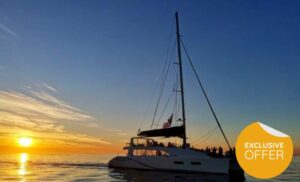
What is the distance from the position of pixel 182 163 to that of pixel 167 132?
14.7ft

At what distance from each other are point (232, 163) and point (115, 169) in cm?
1683

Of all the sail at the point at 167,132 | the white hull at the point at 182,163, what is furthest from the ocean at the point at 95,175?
the sail at the point at 167,132

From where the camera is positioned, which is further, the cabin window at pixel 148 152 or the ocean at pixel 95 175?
the cabin window at pixel 148 152

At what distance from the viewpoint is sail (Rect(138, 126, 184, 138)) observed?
40.8 m

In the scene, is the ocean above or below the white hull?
below

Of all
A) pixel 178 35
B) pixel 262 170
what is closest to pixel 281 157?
pixel 262 170

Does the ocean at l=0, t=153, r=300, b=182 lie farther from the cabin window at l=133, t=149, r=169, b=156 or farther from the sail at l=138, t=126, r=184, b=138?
the sail at l=138, t=126, r=184, b=138

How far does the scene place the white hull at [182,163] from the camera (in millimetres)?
37438

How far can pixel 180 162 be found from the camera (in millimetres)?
39188

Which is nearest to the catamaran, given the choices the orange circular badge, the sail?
the sail

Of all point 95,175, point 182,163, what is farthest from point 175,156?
point 95,175

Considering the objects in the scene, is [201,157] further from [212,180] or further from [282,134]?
[282,134]

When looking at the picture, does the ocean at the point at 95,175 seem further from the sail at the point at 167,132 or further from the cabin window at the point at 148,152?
the sail at the point at 167,132

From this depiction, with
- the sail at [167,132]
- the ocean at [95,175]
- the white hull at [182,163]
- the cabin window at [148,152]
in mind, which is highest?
the sail at [167,132]
